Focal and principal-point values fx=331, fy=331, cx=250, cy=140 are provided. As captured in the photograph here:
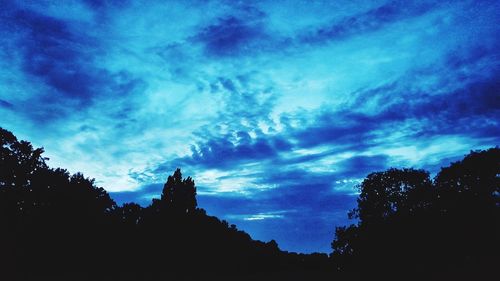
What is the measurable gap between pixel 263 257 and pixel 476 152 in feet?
126

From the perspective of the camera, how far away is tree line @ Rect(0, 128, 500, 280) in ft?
111

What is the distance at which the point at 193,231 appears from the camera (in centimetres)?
4822

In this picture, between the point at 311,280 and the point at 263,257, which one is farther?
the point at 263,257

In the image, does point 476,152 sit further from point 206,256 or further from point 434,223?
point 206,256

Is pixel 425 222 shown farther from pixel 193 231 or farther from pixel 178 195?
pixel 178 195

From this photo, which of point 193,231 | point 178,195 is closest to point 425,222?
point 193,231

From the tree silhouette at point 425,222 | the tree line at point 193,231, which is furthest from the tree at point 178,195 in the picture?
the tree silhouette at point 425,222

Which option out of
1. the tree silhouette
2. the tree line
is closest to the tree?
the tree line

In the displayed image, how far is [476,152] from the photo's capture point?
1751 inches

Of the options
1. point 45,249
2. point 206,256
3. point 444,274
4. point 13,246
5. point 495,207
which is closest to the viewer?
point 444,274

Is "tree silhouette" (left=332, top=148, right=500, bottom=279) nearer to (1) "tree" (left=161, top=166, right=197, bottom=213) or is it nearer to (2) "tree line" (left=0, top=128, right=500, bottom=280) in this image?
(2) "tree line" (left=0, top=128, right=500, bottom=280)

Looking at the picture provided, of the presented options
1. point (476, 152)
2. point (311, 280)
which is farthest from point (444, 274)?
point (476, 152)

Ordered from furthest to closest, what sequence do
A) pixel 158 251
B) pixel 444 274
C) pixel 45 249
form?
pixel 158 251 < pixel 45 249 < pixel 444 274

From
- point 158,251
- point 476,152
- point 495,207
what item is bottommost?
point 158,251
